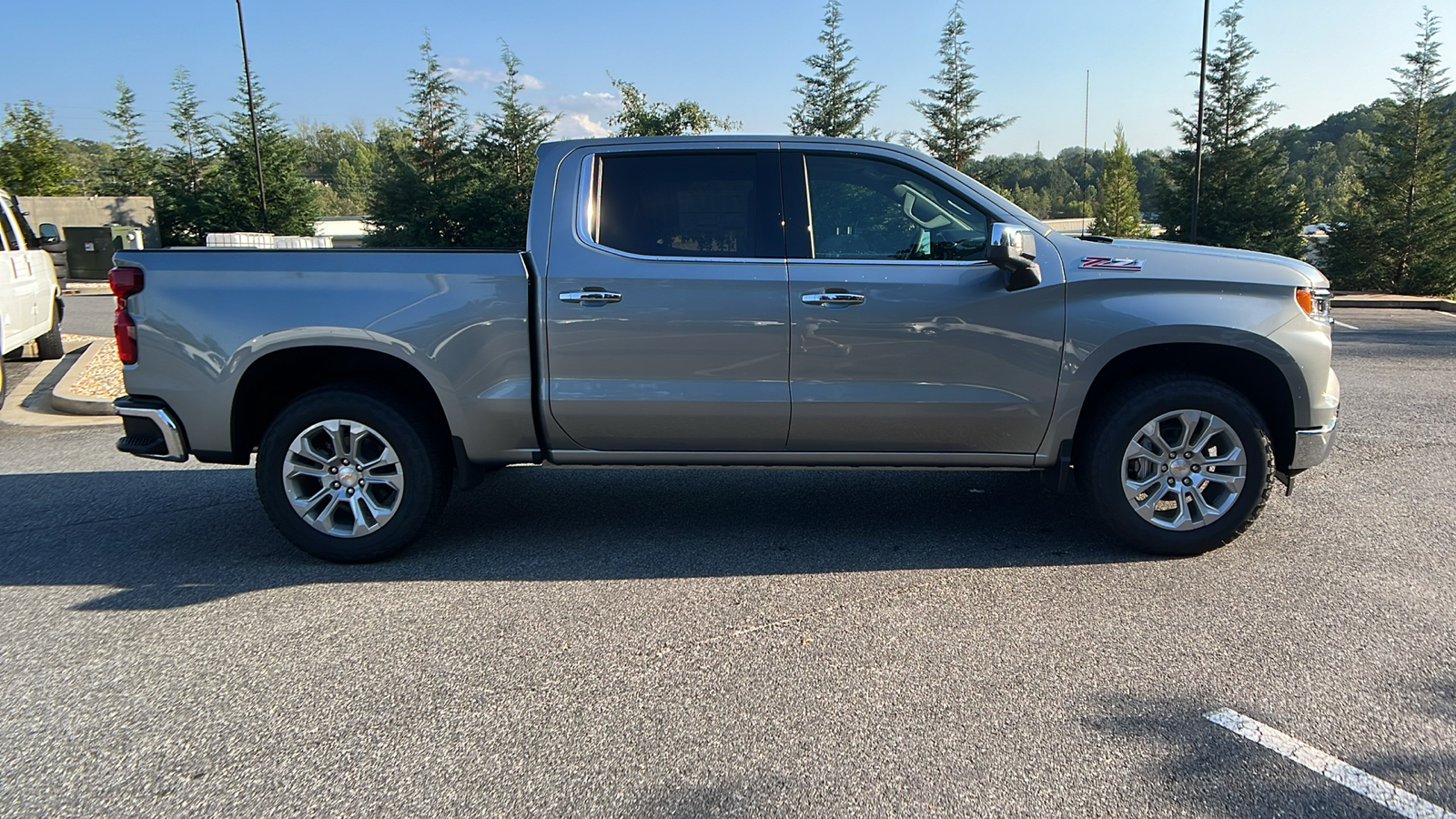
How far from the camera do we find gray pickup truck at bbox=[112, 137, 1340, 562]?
4.48m

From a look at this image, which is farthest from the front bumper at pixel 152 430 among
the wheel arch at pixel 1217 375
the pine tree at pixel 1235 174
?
the pine tree at pixel 1235 174

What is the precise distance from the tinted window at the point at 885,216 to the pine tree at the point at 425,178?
25994mm

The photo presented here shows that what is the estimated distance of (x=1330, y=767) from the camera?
110 inches

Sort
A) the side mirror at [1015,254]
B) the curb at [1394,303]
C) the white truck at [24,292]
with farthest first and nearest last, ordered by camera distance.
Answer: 1. the curb at [1394,303]
2. the white truck at [24,292]
3. the side mirror at [1015,254]

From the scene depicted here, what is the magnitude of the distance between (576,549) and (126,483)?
11.5 feet

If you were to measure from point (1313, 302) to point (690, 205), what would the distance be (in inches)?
117

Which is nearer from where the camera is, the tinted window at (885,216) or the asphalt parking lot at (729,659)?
the asphalt parking lot at (729,659)

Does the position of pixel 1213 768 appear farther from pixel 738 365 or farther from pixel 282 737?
pixel 282 737

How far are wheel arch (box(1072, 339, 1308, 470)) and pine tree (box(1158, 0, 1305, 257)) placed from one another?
92.4 ft

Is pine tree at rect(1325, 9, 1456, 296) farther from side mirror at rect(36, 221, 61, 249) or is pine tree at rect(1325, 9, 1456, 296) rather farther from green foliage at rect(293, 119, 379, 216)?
green foliage at rect(293, 119, 379, 216)

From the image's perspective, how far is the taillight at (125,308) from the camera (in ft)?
14.8

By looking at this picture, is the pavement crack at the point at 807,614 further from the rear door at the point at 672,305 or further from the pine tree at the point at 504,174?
the pine tree at the point at 504,174

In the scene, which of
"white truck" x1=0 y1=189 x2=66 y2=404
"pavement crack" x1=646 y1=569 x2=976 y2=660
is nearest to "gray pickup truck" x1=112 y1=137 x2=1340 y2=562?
"pavement crack" x1=646 y1=569 x2=976 y2=660

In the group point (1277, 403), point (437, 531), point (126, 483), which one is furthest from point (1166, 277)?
point (126, 483)
